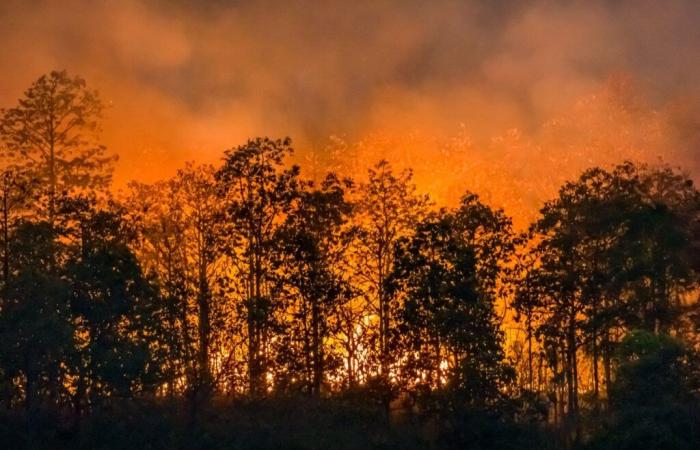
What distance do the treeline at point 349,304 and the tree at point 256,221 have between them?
12 cm

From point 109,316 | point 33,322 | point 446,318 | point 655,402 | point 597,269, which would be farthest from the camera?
point 597,269

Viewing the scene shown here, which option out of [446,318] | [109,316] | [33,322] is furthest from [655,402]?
[33,322]

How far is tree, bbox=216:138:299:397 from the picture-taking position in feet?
149

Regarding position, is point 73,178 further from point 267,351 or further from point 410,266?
point 410,266

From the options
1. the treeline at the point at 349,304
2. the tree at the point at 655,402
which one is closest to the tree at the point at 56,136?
the treeline at the point at 349,304

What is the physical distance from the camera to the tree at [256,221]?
149ft

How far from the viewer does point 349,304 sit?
157 feet

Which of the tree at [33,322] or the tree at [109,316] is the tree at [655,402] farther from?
the tree at [33,322]

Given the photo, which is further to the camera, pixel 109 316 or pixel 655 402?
pixel 109 316

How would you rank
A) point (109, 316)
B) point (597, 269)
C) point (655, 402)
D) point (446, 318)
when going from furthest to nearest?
1. point (597, 269)
2. point (446, 318)
3. point (109, 316)
4. point (655, 402)

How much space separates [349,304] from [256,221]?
5938 mm

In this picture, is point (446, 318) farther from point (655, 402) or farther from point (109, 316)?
point (109, 316)

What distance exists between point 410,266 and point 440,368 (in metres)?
4.53

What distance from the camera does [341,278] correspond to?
4656 cm
